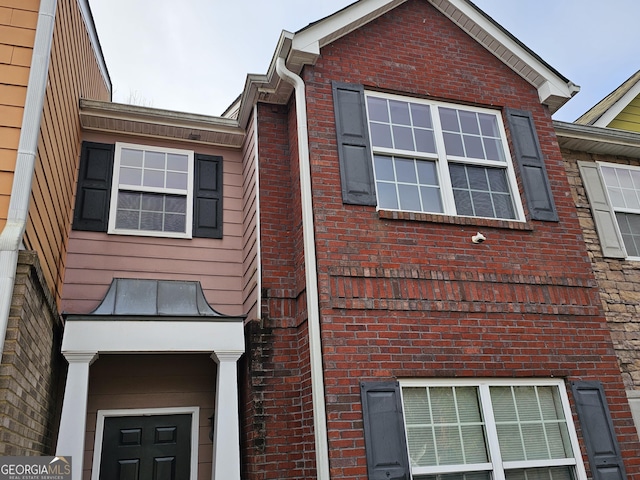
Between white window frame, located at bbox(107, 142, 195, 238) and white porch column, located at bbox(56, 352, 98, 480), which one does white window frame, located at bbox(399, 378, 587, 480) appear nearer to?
white porch column, located at bbox(56, 352, 98, 480)

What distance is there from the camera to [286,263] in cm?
608

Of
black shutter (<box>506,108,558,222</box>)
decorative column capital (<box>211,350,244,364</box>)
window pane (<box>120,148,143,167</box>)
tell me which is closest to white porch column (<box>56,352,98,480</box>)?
decorative column capital (<box>211,350,244,364</box>)

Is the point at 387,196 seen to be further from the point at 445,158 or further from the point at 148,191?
the point at 148,191

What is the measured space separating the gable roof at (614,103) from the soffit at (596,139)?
3.35 ft

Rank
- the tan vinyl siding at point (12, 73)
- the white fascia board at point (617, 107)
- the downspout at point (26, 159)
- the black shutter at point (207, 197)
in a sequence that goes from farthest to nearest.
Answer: the white fascia board at point (617, 107), the black shutter at point (207, 197), the tan vinyl siding at point (12, 73), the downspout at point (26, 159)

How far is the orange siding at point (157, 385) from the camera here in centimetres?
579

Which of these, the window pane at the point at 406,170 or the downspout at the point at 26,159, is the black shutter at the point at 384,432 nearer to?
the window pane at the point at 406,170

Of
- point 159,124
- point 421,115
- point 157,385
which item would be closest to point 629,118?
point 421,115

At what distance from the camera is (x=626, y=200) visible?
307 inches

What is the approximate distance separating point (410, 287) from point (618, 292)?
321cm

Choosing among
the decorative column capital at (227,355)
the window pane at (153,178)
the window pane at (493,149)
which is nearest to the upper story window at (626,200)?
the window pane at (493,149)

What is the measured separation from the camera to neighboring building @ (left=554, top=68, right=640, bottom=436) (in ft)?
21.7

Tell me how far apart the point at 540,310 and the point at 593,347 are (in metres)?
0.71

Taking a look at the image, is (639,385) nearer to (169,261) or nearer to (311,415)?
(311,415)
